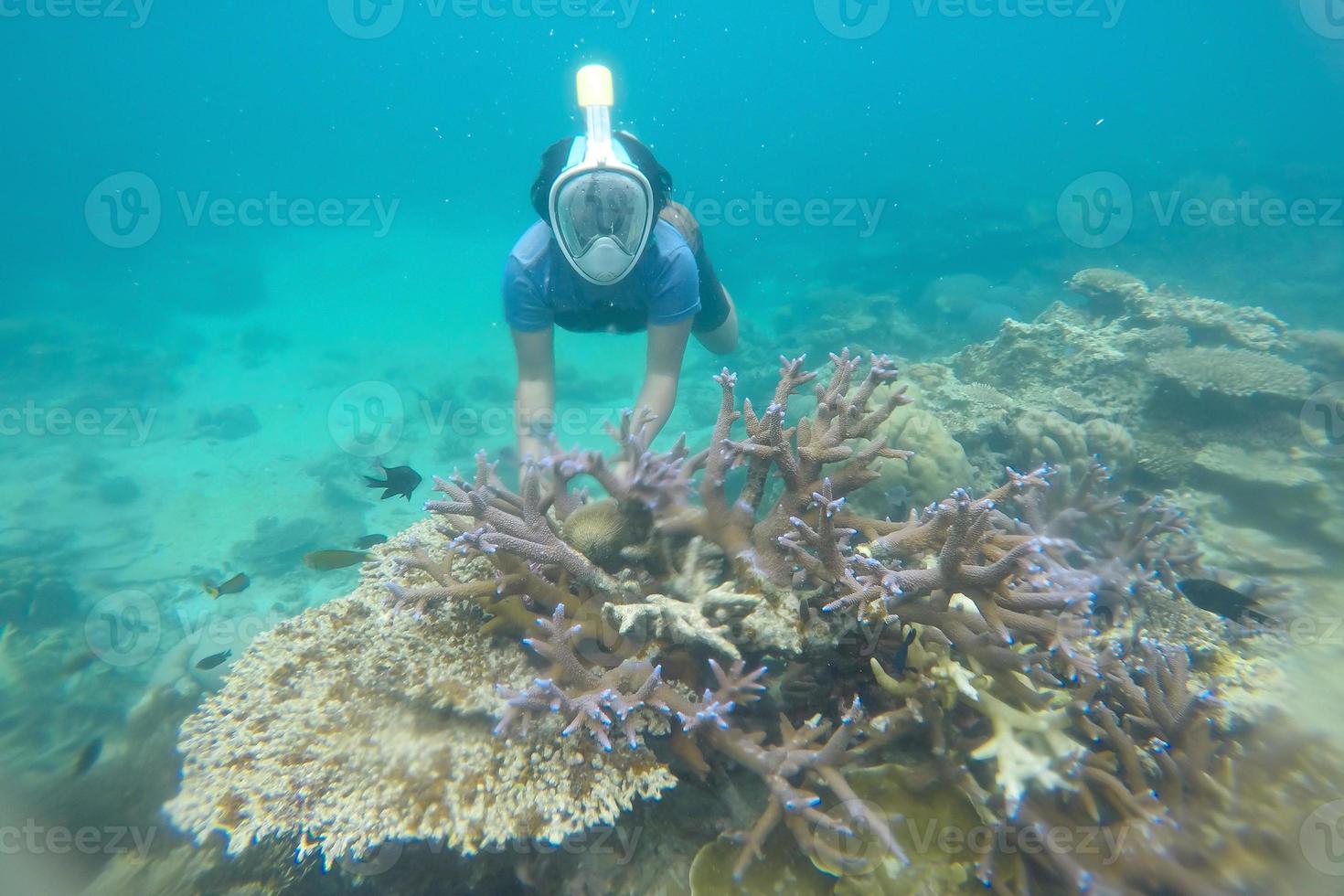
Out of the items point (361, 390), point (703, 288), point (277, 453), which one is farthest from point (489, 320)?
point (703, 288)

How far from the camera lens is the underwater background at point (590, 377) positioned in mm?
4391

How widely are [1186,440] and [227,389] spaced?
24.4 meters

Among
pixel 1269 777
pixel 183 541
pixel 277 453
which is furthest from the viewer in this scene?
pixel 277 453

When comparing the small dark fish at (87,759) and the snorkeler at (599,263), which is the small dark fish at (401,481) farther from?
the small dark fish at (87,759)

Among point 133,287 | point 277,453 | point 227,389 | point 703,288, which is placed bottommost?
point 277,453

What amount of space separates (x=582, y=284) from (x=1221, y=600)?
14.4ft

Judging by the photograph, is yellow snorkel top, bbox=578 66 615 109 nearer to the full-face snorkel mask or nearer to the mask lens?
the full-face snorkel mask

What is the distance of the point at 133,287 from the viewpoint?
3167 cm

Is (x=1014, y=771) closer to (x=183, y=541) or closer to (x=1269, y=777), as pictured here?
(x=1269, y=777)

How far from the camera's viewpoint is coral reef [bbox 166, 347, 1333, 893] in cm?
189

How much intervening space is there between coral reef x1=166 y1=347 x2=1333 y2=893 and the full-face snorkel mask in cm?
131

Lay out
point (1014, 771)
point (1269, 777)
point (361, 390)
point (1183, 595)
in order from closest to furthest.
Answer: point (1014, 771) → point (1269, 777) → point (1183, 595) → point (361, 390)

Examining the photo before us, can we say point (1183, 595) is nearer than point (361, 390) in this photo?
Yes

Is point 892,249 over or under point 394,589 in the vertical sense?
over
